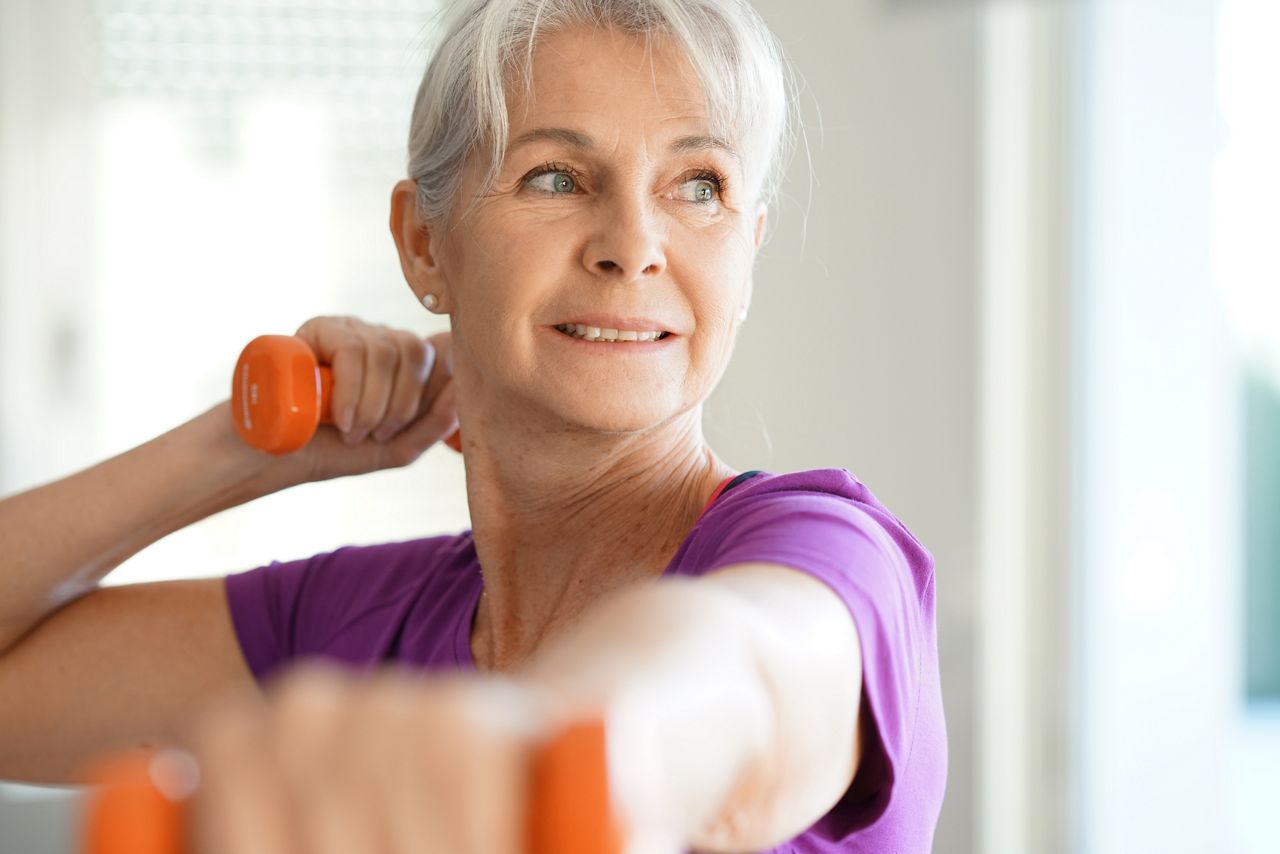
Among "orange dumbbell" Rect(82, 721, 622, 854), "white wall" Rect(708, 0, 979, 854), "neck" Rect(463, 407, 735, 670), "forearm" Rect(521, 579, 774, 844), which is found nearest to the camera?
"orange dumbbell" Rect(82, 721, 622, 854)

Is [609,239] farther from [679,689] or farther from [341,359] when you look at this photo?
[679,689]

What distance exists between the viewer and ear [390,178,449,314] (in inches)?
57.7

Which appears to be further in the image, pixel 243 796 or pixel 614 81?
pixel 614 81

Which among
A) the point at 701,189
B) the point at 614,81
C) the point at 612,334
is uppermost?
the point at 614,81

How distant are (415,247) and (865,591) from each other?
0.86m

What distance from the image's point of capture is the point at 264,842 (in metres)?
0.46

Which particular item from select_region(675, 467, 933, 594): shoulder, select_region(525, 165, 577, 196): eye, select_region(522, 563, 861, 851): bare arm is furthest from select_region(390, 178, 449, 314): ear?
select_region(522, 563, 861, 851): bare arm

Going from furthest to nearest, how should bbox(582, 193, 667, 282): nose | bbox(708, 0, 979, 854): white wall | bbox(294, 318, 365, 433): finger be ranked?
bbox(708, 0, 979, 854): white wall → bbox(294, 318, 365, 433): finger → bbox(582, 193, 667, 282): nose

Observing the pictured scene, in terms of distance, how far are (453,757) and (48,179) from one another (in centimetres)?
266

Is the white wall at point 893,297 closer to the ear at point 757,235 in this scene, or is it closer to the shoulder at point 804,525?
the ear at point 757,235

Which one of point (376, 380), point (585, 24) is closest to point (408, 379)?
point (376, 380)

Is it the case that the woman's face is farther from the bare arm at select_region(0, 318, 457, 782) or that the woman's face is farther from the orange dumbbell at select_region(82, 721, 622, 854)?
the orange dumbbell at select_region(82, 721, 622, 854)

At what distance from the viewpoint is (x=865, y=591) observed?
0.79 meters

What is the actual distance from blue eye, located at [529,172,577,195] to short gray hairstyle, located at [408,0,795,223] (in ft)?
0.15
